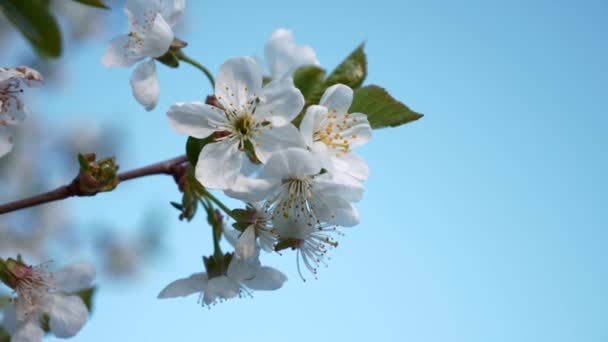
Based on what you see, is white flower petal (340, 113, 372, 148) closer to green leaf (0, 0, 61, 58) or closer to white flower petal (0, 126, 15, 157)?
green leaf (0, 0, 61, 58)

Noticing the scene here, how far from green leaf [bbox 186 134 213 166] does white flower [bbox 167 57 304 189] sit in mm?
28

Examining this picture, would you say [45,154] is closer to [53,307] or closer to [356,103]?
[53,307]

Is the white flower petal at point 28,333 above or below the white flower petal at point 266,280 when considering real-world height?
below

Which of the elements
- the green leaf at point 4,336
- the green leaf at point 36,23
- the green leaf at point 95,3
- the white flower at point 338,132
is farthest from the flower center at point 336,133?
the green leaf at point 4,336

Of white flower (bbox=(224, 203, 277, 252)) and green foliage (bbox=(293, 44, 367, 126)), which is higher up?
green foliage (bbox=(293, 44, 367, 126))

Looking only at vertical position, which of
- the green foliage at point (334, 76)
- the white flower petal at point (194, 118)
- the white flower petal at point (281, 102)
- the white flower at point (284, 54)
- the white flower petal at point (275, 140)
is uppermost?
the white flower at point (284, 54)

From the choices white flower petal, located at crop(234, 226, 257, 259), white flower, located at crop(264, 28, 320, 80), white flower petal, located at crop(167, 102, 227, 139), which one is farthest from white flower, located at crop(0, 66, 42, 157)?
white flower, located at crop(264, 28, 320, 80)

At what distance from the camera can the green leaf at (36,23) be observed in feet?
4.44

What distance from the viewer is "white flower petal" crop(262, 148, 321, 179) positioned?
1.27m

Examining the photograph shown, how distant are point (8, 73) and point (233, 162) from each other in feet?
2.23

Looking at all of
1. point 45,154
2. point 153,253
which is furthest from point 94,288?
point 45,154

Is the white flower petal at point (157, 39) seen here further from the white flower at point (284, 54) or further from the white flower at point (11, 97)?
the white flower at point (284, 54)

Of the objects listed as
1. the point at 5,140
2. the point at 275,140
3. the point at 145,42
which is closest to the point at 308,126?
the point at 275,140

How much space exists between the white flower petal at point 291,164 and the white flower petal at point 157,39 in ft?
1.79
